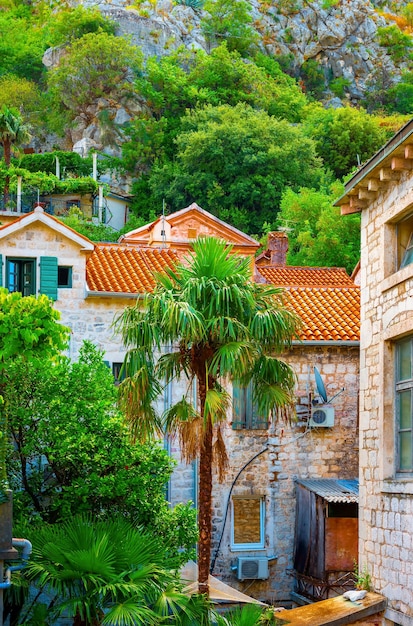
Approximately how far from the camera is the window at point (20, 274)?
22.4 m

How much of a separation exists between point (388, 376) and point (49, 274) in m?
8.94

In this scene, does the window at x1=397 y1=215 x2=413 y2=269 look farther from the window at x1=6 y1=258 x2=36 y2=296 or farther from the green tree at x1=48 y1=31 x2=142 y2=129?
the green tree at x1=48 y1=31 x2=142 y2=129

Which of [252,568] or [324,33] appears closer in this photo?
[252,568]

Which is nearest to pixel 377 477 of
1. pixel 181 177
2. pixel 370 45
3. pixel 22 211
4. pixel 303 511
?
pixel 303 511

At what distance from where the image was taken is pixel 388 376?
53.5 ft

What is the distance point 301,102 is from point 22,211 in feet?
106

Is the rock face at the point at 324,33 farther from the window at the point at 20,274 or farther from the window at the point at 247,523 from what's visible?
the window at the point at 247,523

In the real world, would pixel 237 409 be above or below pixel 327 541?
above

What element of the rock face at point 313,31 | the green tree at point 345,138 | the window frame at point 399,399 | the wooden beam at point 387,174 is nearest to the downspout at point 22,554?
the window frame at point 399,399

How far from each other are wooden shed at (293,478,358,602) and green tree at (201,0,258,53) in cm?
6939

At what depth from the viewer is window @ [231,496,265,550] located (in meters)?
22.9

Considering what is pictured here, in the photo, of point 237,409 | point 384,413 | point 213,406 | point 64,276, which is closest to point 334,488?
point 237,409

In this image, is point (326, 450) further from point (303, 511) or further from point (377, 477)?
point (377, 477)

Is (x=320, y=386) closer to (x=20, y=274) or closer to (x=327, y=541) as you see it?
(x=327, y=541)
